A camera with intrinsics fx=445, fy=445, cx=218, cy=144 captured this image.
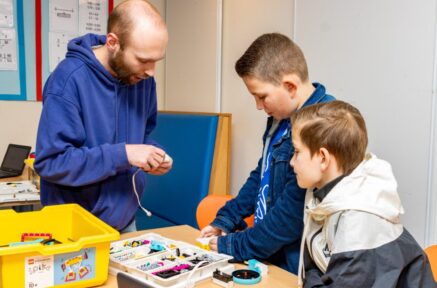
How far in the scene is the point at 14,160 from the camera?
9.77 feet

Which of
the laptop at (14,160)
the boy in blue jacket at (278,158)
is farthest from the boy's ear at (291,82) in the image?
the laptop at (14,160)

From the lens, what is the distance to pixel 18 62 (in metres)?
3.03

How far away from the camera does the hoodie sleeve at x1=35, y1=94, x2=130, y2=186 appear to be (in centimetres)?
121

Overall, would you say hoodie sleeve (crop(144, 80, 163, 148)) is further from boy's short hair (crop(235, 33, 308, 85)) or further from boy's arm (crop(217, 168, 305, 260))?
boy's arm (crop(217, 168, 305, 260))

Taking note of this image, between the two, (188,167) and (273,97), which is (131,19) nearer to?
(273,97)

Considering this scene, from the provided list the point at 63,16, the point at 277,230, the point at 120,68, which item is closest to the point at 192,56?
the point at 63,16

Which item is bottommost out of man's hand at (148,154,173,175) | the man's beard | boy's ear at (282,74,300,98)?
man's hand at (148,154,173,175)

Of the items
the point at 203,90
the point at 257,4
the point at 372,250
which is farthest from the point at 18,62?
the point at 372,250

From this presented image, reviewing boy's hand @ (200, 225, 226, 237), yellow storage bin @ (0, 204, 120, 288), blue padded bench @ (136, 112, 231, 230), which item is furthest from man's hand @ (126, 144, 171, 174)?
blue padded bench @ (136, 112, 231, 230)

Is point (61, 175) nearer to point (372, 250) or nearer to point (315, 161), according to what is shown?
point (315, 161)

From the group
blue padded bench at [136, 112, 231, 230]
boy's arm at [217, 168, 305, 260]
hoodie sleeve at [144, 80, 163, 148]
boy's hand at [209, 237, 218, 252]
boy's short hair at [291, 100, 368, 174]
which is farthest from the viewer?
blue padded bench at [136, 112, 231, 230]

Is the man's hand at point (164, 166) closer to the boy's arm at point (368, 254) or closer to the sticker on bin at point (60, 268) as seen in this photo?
the sticker on bin at point (60, 268)

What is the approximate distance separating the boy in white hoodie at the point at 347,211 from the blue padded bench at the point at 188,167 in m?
1.55

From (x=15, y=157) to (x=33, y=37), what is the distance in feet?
2.73
